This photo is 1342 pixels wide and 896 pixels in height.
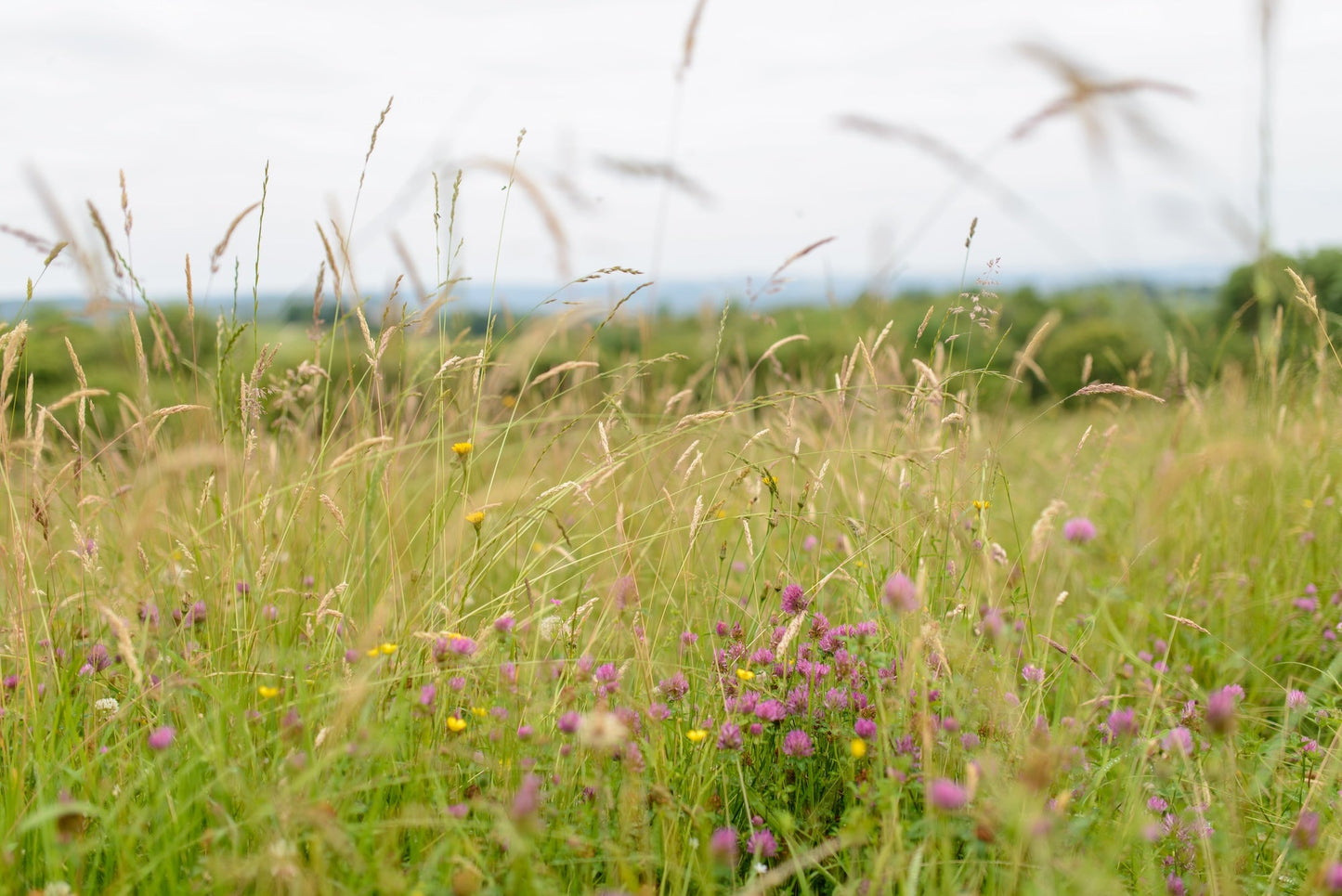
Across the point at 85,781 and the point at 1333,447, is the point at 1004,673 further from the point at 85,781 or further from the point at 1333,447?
the point at 1333,447

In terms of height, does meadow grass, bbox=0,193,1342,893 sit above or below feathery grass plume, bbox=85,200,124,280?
below

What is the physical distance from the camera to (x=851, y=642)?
172 centimetres

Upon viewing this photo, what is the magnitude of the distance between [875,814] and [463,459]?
2.98 ft

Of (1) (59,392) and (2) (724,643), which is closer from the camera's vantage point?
(2) (724,643)

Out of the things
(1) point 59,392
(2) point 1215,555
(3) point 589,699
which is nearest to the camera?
(3) point 589,699

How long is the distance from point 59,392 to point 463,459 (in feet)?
30.5

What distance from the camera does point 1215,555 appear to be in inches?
110

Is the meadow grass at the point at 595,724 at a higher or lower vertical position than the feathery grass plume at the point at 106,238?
lower

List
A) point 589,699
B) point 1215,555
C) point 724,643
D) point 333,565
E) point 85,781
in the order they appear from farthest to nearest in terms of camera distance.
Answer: point 1215,555
point 333,565
point 724,643
point 589,699
point 85,781

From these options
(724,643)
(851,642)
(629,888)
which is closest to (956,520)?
(851,642)

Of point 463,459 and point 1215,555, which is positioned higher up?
point 463,459

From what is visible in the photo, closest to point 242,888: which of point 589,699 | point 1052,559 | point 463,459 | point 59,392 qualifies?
point 589,699

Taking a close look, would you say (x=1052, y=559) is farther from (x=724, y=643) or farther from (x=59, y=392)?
(x=59, y=392)

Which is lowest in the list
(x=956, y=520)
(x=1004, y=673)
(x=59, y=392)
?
(x=59, y=392)
